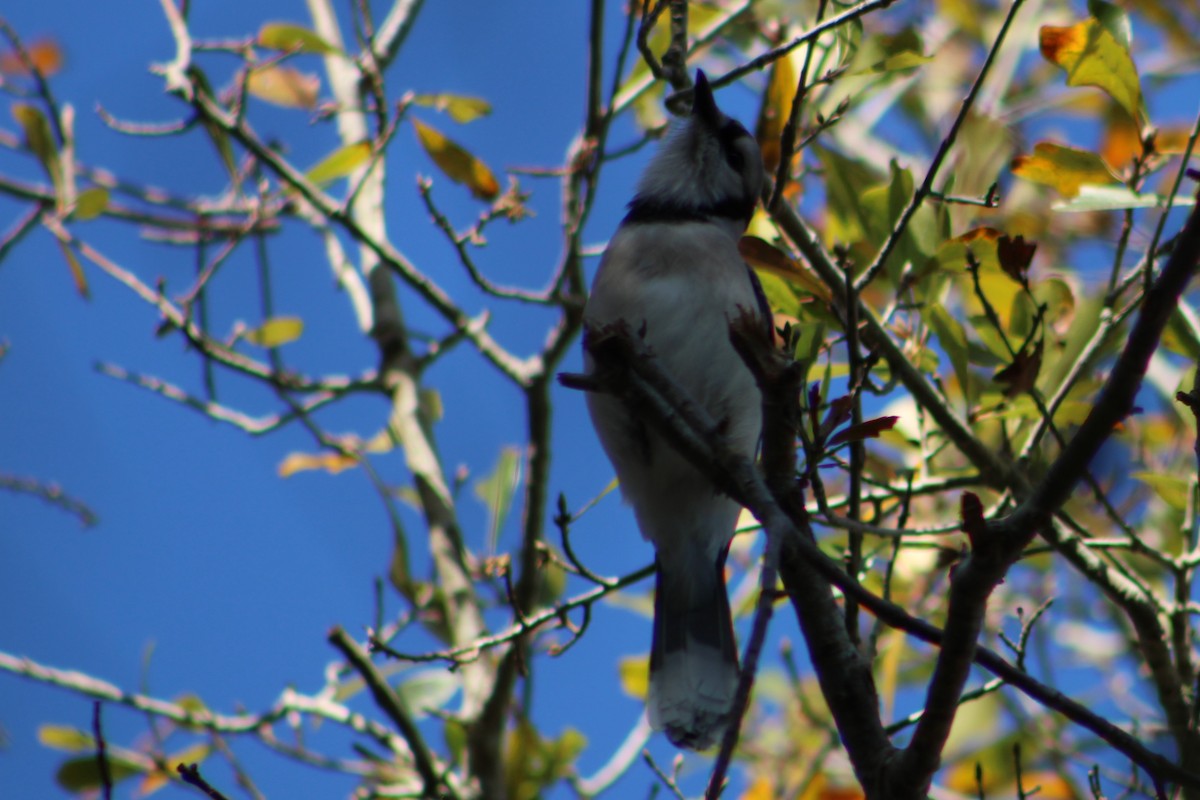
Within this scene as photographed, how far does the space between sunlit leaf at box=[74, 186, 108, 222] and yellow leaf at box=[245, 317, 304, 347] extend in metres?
0.63

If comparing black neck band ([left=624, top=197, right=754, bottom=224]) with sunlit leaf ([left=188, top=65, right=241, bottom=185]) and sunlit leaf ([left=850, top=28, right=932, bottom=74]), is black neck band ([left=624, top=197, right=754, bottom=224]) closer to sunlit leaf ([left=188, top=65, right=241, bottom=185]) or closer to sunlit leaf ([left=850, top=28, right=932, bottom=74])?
sunlit leaf ([left=850, top=28, right=932, bottom=74])

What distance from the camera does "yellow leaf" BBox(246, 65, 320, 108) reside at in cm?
471

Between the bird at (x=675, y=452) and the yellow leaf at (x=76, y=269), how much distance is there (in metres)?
1.77

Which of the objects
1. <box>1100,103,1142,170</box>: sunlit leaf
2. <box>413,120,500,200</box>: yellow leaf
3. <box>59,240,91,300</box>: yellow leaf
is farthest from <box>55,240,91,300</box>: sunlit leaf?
<box>1100,103,1142,170</box>: sunlit leaf

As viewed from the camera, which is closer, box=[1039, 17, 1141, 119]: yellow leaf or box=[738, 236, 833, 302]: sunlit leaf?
box=[738, 236, 833, 302]: sunlit leaf

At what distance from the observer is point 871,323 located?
2.83m

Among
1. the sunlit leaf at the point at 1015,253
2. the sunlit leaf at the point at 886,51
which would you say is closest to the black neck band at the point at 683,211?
the sunlit leaf at the point at 886,51

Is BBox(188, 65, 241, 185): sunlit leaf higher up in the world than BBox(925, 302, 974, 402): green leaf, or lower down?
higher up

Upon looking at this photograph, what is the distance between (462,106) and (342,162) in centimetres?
49

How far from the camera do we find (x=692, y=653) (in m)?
3.48

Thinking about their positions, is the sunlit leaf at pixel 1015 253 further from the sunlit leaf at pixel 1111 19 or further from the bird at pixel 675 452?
the bird at pixel 675 452

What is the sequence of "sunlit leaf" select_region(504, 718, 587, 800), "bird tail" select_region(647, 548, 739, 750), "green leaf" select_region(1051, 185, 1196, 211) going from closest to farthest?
"green leaf" select_region(1051, 185, 1196, 211) < "bird tail" select_region(647, 548, 739, 750) < "sunlit leaf" select_region(504, 718, 587, 800)

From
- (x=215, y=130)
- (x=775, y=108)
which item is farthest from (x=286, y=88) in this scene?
(x=775, y=108)

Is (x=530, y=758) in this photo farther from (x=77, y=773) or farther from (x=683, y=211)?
(x=683, y=211)
